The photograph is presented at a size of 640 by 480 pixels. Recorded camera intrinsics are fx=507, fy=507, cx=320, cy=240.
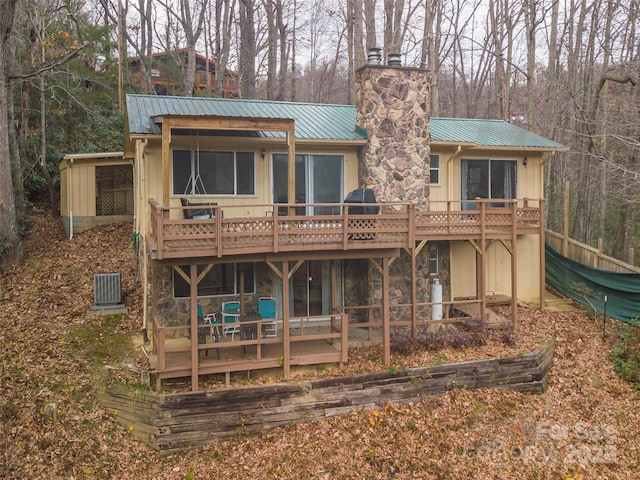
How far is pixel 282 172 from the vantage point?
12359mm

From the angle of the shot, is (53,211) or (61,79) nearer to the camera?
(53,211)

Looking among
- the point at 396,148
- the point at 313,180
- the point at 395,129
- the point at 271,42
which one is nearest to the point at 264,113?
the point at 313,180

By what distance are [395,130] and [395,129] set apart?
0.02 meters

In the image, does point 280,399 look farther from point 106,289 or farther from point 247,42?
point 247,42

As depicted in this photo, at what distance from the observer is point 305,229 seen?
396 inches

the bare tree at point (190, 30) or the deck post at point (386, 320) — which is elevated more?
the bare tree at point (190, 30)

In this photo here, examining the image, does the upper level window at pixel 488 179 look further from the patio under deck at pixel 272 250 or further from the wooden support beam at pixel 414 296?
the wooden support beam at pixel 414 296

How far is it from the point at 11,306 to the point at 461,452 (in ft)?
34.4

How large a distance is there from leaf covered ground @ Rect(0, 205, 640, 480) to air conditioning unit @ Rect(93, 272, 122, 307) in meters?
0.41

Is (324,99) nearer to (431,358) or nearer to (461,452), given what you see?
(431,358)

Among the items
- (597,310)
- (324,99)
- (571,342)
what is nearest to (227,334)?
(571,342)

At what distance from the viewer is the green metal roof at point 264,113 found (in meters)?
12.0

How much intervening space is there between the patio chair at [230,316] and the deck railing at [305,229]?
1.87 metres

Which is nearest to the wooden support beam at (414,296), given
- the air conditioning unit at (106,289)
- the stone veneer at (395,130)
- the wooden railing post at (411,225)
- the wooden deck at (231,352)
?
the wooden railing post at (411,225)
